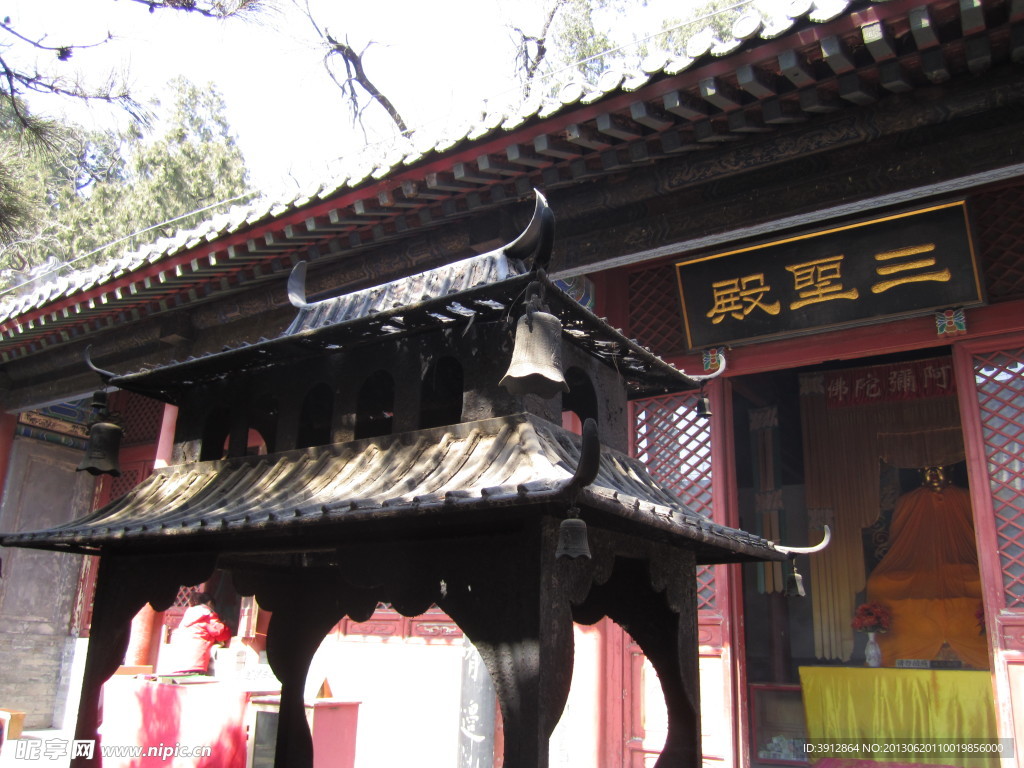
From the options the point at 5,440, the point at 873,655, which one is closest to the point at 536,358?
the point at 873,655

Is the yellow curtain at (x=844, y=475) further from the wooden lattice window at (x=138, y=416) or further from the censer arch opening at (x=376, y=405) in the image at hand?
the wooden lattice window at (x=138, y=416)

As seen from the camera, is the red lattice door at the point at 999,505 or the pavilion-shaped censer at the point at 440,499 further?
the red lattice door at the point at 999,505

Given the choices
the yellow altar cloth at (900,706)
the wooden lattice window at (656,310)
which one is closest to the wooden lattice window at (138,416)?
the wooden lattice window at (656,310)

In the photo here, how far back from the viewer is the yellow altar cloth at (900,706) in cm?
761

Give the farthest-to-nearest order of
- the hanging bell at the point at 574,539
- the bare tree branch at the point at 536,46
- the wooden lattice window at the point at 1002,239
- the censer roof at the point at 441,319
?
1. the bare tree branch at the point at 536,46
2. the wooden lattice window at the point at 1002,239
3. the censer roof at the point at 441,319
4. the hanging bell at the point at 574,539

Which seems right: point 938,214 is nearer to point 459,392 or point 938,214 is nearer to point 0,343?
point 459,392

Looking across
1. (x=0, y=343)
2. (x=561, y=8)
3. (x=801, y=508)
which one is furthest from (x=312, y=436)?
(x=561, y=8)

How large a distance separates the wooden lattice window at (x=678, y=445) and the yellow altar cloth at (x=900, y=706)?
115 inches

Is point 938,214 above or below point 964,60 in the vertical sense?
below

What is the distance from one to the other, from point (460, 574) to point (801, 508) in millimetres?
9724

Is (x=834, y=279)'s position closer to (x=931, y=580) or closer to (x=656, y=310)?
(x=656, y=310)

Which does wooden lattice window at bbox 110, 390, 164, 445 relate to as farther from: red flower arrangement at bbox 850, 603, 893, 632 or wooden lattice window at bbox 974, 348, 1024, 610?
wooden lattice window at bbox 974, 348, 1024, 610

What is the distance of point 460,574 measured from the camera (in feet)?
9.76

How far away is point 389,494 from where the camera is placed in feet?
9.88
